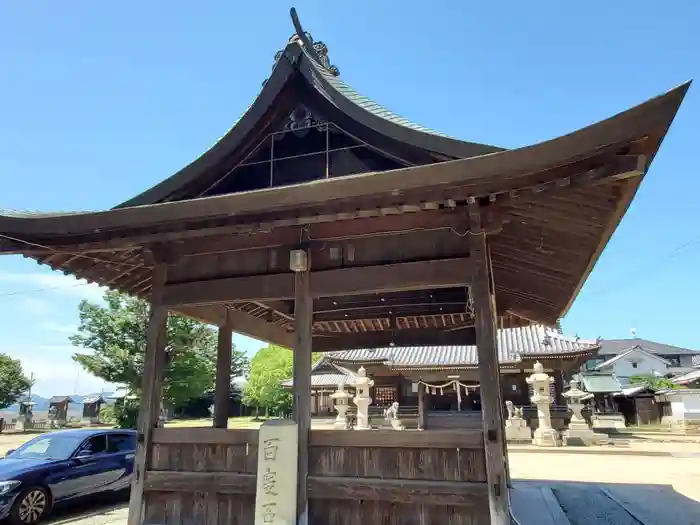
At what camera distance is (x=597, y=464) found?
15867 millimetres

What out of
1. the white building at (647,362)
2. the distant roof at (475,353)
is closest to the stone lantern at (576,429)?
the distant roof at (475,353)

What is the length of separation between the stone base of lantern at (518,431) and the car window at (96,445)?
63.9 ft

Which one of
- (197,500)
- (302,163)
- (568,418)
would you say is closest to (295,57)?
(302,163)

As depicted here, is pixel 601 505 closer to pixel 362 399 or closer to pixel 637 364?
pixel 362 399

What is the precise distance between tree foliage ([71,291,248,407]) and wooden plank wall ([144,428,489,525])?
23.0 meters

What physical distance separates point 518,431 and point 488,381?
70.1 feet

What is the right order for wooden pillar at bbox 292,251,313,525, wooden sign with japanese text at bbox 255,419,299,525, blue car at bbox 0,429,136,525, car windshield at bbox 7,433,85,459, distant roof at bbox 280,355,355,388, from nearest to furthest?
1. wooden sign with japanese text at bbox 255,419,299,525
2. wooden pillar at bbox 292,251,313,525
3. blue car at bbox 0,429,136,525
4. car windshield at bbox 7,433,85,459
5. distant roof at bbox 280,355,355,388

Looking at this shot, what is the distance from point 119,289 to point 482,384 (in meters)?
5.69

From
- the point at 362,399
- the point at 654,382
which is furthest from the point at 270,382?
the point at 654,382

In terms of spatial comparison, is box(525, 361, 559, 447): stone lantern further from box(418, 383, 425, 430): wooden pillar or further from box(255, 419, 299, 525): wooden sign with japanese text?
box(255, 419, 299, 525): wooden sign with japanese text

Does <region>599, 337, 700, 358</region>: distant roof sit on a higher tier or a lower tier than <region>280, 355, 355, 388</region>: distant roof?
higher

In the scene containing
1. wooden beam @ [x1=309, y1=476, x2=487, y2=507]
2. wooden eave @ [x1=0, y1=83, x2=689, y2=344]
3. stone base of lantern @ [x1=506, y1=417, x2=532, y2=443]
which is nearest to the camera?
wooden eave @ [x1=0, y1=83, x2=689, y2=344]

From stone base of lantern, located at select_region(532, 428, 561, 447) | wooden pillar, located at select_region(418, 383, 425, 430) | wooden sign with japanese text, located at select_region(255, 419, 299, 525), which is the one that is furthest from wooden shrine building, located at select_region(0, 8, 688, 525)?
wooden pillar, located at select_region(418, 383, 425, 430)

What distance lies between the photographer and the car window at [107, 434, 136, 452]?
9703 mm
